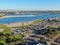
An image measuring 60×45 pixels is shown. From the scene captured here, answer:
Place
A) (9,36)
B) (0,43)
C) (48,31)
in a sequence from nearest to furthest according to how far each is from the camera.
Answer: (0,43) → (9,36) → (48,31)

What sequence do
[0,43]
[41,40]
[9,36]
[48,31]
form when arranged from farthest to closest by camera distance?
[48,31] < [9,36] < [41,40] < [0,43]

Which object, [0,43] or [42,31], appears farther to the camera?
[42,31]

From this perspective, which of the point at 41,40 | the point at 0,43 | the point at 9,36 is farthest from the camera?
the point at 9,36

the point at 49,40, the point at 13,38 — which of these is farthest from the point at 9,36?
the point at 49,40

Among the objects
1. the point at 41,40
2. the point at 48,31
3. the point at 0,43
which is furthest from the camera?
the point at 48,31

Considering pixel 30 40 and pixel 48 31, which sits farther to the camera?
pixel 48 31

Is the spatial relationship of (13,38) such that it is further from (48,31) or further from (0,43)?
(48,31)

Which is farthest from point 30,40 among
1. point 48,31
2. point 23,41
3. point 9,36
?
point 48,31

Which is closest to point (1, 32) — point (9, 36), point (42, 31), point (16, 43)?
point (9, 36)

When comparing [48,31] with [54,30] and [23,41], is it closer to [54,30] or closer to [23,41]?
[54,30]
